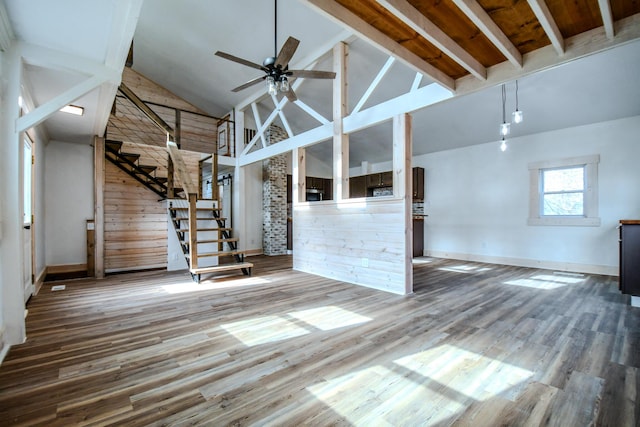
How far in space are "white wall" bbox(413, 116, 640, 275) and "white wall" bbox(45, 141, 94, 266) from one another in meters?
7.73

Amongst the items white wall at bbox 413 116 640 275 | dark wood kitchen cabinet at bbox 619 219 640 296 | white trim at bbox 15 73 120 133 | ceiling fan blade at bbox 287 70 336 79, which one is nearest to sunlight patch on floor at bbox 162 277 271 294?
white trim at bbox 15 73 120 133

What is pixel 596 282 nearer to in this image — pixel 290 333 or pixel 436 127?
pixel 436 127

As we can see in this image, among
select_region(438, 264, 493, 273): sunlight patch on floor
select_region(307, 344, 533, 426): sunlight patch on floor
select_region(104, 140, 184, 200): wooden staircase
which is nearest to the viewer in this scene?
select_region(307, 344, 533, 426): sunlight patch on floor

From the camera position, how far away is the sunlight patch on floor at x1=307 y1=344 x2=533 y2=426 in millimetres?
1544

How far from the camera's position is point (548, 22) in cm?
208

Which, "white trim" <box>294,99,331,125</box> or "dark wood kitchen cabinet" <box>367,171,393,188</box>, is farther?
"dark wood kitchen cabinet" <box>367,171,393,188</box>

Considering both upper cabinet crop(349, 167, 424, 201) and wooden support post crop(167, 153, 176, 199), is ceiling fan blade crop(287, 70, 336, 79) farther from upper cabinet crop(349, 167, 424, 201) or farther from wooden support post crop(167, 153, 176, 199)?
upper cabinet crop(349, 167, 424, 201)

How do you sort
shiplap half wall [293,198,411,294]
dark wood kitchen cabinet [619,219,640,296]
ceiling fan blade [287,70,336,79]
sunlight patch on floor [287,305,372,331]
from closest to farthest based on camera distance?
sunlight patch on floor [287,305,372,331]
dark wood kitchen cabinet [619,219,640,296]
ceiling fan blade [287,70,336,79]
shiplap half wall [293,198,411,294]

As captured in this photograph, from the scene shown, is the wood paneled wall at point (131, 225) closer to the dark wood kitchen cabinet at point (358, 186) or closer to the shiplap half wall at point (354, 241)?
the shiplap half wall at point (354, 241)

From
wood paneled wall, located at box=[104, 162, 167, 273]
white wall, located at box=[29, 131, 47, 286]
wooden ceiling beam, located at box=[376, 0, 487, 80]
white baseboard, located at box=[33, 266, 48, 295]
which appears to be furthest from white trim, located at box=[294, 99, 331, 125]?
white baseboard, located at box=[33, 266, 48, 295]

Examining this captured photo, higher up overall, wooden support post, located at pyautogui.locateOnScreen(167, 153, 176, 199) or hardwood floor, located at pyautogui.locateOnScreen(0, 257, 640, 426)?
wooden support post, located at pyautogui.locateOnScreen(167, 153, 176, 199)

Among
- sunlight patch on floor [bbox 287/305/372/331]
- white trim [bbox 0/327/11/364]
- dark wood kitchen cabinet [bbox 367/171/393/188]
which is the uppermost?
dark wood kitchen cabinet [bbox 367/171/393/188]

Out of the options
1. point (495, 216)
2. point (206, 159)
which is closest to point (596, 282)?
point (495, 216)

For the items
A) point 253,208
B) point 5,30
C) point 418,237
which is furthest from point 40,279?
point 418,237
